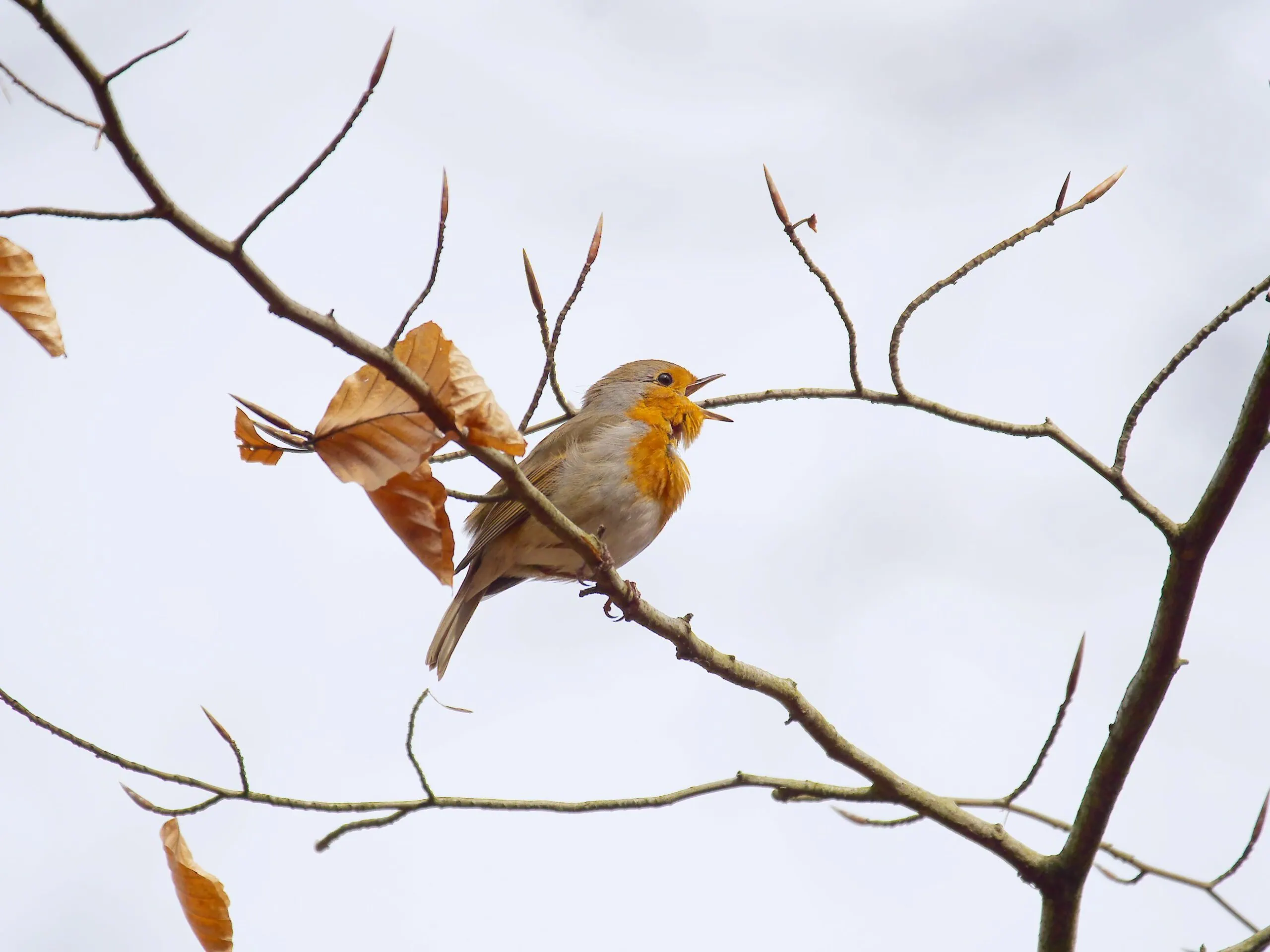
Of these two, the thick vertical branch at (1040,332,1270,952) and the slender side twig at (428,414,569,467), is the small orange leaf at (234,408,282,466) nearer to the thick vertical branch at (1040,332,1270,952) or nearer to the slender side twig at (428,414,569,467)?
the slender side twig at (428,414,569,467)

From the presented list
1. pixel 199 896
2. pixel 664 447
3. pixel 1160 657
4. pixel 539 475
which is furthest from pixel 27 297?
pixel 664 447

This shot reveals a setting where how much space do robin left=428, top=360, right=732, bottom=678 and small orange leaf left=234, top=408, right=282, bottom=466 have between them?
2105 millimetres

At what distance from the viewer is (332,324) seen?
1.83 meters

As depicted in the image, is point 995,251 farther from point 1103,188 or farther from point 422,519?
point 422,519

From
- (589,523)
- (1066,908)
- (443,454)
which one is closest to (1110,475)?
(1066,908)

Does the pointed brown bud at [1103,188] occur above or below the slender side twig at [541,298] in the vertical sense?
above

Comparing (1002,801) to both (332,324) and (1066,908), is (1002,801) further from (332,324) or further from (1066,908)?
(332,324)

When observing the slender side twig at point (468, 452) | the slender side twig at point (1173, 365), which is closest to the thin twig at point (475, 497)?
the slender side twig at point (468, 452)

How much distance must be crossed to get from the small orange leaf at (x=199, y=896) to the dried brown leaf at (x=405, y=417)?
100 centimetres

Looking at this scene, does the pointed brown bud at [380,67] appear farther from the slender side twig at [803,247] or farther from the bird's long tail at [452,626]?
the bird's long tail at [452,626]

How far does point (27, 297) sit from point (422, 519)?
817mm

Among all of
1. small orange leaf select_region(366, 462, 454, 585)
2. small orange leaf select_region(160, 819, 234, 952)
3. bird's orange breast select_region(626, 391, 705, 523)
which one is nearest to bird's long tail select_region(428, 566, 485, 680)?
bird's orange breast select_region(626, 391, 705, 523)

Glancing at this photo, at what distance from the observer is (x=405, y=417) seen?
6.89 feet

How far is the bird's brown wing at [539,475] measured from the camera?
454cm
